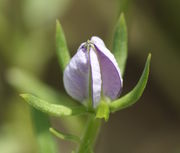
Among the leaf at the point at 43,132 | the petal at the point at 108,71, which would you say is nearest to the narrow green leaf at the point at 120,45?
the petal at the point at 108,71

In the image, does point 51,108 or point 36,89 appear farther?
point 36,89

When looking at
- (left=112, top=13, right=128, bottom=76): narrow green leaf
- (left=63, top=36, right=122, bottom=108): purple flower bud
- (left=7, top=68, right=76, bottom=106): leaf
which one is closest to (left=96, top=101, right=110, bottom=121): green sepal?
(left=63, top=36, right=122, bottom=108): purple flower bud

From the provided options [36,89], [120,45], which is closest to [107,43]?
[36,89]

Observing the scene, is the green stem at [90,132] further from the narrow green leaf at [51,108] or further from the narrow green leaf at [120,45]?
the narrow green leaf at [120,45]

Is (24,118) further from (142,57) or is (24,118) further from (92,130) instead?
(92,130)

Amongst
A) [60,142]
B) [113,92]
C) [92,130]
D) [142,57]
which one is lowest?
[60,142]

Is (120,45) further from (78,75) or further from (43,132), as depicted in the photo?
(43,132)

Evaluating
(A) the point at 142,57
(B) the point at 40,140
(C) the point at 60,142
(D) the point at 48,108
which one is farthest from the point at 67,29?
(D) the point at 48,108
